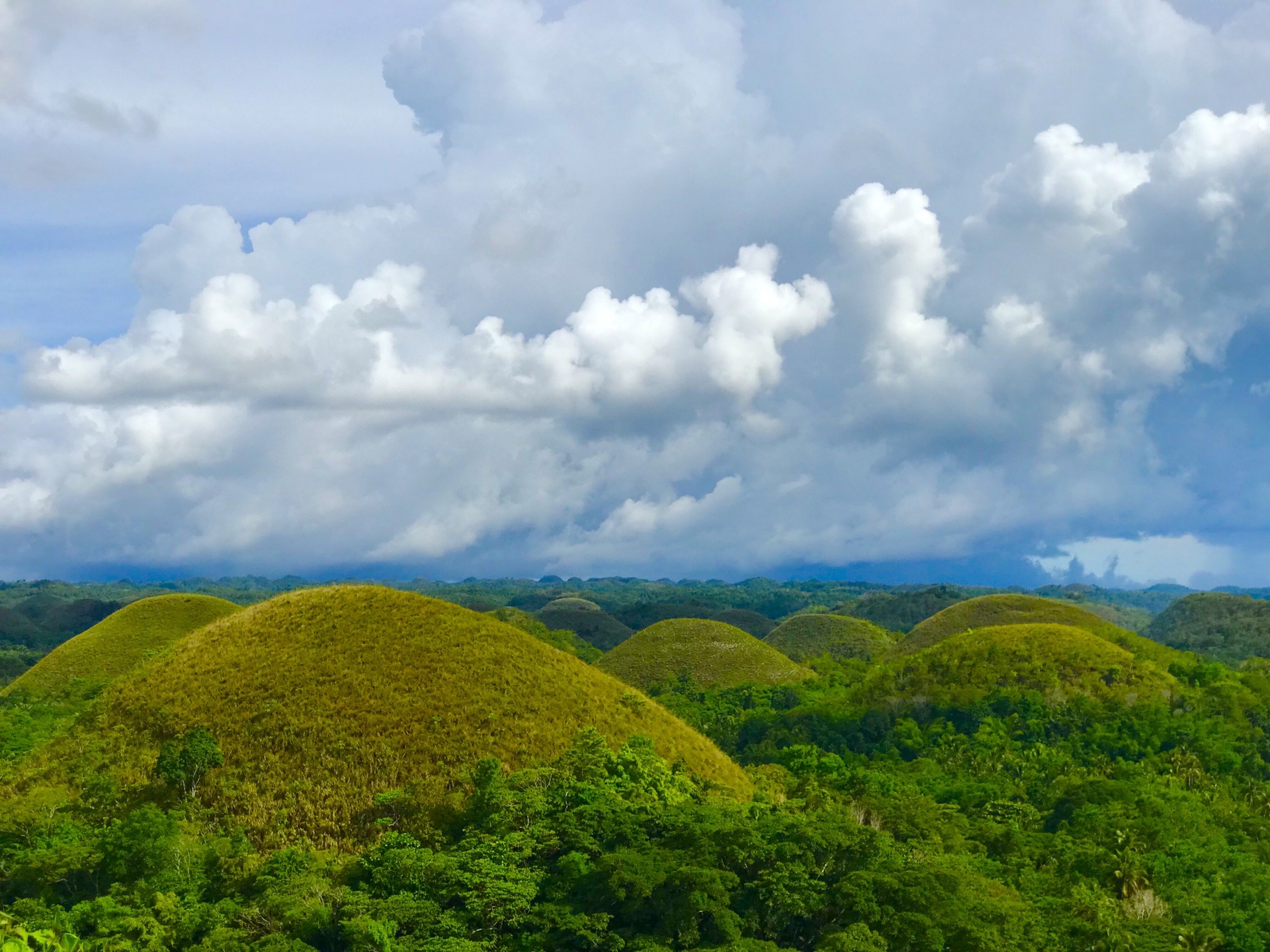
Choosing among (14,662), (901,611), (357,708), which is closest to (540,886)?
(357,708)

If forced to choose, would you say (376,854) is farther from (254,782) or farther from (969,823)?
(969,823)

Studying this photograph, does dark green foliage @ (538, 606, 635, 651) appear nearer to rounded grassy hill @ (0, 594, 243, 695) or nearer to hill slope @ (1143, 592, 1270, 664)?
rounded grassy hill @ (0, 594, 243, 695)

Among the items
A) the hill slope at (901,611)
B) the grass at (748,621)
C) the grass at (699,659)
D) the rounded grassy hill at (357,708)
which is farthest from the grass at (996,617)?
the hill slope at (901,611)

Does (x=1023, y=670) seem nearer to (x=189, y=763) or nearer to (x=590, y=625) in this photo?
(x=189, y=763)

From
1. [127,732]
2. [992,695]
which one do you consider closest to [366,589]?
[127,732]

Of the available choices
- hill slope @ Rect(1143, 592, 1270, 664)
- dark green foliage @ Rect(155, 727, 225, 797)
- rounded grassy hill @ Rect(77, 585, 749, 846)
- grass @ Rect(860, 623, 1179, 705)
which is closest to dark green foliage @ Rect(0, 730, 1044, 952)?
rounded grassy hill @ Rect(77, 585, 749, 846)

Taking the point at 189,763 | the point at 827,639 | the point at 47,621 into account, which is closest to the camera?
the point at 189,763
